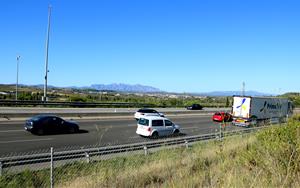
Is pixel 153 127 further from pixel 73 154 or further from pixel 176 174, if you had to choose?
pixel 176 174

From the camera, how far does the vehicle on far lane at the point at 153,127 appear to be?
86.7 ft

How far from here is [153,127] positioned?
2653 cm

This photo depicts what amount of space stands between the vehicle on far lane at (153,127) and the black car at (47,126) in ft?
15.1

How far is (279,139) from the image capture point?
7.45 m

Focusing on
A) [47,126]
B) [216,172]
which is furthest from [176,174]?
[47,126]

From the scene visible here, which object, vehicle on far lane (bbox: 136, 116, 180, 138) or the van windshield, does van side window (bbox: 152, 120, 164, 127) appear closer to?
vehicle on far lane (bbox: 136, 116, 180, 138)

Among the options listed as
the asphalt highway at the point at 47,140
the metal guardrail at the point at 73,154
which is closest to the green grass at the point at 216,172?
the metal guardrail at the point at 73,154

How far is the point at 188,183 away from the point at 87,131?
23.3 metres

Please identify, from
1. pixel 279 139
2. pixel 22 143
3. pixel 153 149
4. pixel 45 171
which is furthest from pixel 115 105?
pixel 279 139

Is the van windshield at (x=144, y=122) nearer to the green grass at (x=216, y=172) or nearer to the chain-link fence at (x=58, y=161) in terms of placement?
the chain-link fence at (x=58, y=161)

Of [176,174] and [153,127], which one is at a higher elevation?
[176,174]

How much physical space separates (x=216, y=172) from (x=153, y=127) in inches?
769

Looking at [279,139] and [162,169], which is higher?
[279,139]

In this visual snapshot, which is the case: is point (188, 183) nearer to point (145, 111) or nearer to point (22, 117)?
point (22, 117)
